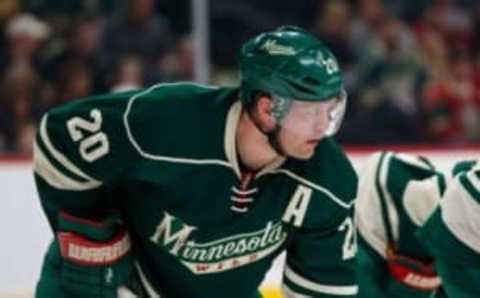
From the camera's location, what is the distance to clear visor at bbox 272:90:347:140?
250cm

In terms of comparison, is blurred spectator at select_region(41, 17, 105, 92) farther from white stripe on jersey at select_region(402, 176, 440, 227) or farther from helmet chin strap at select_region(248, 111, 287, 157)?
helmet chin strap at select_region(248, 111, 287, 157)

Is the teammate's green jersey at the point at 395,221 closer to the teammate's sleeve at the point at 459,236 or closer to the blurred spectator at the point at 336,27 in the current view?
the teammate's sleeve at the point at 459,236

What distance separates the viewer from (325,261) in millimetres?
2688

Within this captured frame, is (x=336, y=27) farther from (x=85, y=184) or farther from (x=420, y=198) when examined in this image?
(x=85, y=184)

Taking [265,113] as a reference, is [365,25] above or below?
below

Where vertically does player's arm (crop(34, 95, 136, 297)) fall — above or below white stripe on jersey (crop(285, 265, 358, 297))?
above

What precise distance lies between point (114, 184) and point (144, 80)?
7.71ft

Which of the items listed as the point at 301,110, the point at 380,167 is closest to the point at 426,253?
the point at 380,167

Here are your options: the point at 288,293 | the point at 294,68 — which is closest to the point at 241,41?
the point at 288,293

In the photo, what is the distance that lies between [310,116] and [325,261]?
30cm

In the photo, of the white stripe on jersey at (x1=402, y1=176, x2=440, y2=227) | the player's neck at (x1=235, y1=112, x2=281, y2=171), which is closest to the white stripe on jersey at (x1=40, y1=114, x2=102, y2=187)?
the player's neck at (x1=235, y1=112, x2=281, y2=171)

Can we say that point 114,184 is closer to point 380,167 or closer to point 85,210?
point 85,210

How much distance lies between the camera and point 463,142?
5039mm

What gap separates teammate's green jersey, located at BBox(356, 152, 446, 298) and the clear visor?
1.97ft
